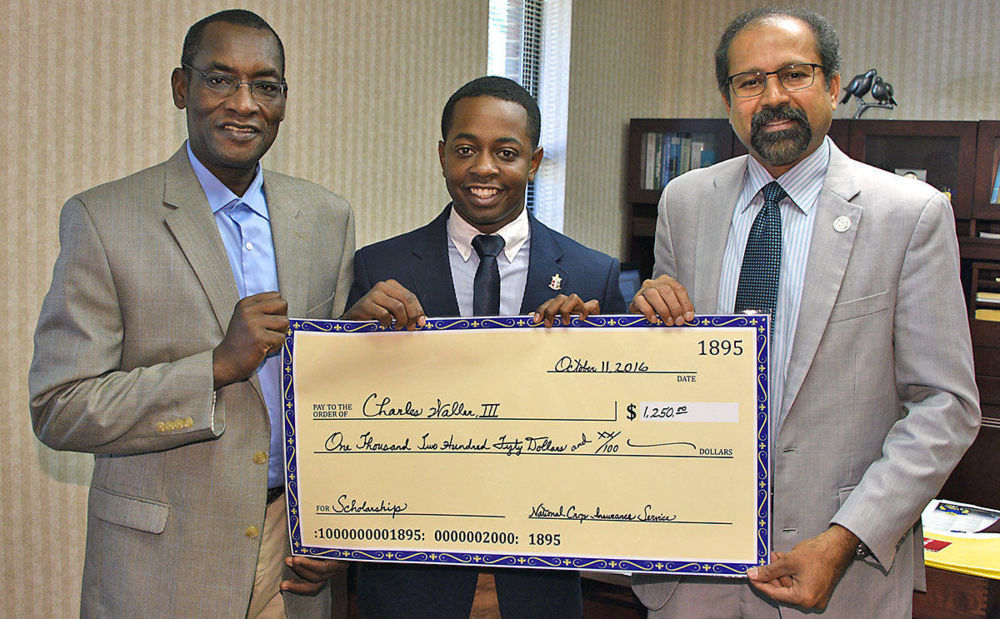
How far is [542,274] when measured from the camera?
1.59 m

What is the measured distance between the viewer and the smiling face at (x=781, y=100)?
146 centimetres

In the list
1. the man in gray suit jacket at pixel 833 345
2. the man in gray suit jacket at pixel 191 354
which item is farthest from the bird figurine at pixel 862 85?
the man in gray suit jacket at pixel 191 354

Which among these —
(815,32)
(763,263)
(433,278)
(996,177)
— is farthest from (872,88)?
(433,278)

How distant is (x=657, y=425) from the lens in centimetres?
140

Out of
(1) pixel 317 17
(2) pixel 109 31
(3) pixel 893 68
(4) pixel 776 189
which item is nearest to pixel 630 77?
(3) pixel 893 68

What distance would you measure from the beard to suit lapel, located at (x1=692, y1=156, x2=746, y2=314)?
0.40ft

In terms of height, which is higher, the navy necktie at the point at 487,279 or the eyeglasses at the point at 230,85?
the eyeglasses at the point at 230,85

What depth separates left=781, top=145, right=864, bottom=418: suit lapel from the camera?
139cm

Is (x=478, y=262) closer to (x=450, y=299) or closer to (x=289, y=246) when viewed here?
(x=450, y=299)

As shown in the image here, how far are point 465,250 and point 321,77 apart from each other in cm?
152

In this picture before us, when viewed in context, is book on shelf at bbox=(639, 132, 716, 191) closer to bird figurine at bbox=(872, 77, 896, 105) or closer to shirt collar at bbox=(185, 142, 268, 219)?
bird figurine at bbox=(872, 77, 896, 105)

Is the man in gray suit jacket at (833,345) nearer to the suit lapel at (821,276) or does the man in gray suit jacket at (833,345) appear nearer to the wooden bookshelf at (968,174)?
the suit lapel at (821,276)

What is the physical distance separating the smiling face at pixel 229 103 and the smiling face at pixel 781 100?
87 cm

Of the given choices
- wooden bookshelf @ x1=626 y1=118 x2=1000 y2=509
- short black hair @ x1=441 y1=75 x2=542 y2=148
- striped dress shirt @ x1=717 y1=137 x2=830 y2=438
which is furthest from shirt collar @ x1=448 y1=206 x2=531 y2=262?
wooden bookshelf @ x1=626 y1=118 x2=1000 y2=509
